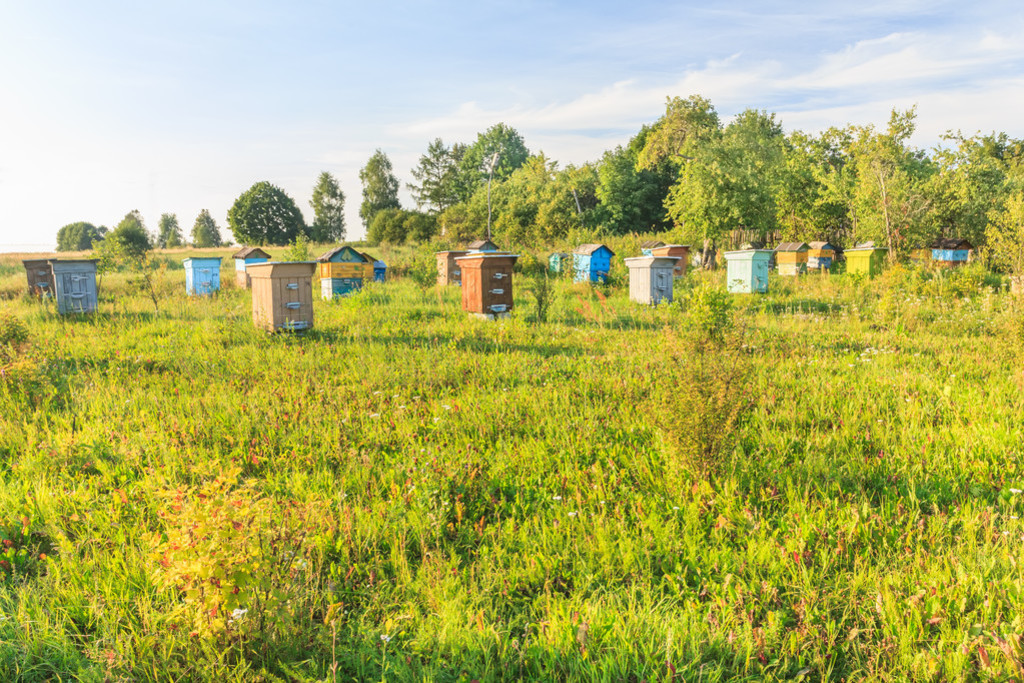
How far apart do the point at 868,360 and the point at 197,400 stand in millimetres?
8106

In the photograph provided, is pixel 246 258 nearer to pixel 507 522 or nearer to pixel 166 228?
pixel 507 522

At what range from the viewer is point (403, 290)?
17.1 meters

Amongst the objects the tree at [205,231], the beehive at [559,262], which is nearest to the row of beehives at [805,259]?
the beehive at [559,262]

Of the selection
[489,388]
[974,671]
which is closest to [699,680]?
[974,671]

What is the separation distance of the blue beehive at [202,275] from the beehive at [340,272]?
4.10 metres

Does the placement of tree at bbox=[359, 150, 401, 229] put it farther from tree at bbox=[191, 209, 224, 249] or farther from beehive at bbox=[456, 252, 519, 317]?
beehive at bbox=[456, 252, 519, 317]

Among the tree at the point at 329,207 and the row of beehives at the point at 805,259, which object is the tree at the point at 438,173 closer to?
the tree at the point at 329,207

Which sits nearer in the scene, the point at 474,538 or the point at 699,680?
the point at 699,680

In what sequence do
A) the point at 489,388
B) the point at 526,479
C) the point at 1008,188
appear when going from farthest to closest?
the point at 1008,188
the point at 489,388
the point at 526,479


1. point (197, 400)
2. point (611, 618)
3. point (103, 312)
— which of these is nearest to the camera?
point (611, 618)

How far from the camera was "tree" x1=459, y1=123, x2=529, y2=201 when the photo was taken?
2544 inches

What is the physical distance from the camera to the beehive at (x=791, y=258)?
24.7m

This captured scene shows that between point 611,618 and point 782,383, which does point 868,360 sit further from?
point 611,618

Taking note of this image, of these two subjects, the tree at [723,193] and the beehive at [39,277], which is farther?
the tree at [723,193]
